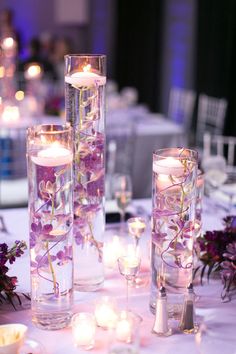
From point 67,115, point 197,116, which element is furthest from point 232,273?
point 197,116

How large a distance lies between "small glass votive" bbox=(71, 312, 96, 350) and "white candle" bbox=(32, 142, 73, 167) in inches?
13.3

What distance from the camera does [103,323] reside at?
4.58 feet

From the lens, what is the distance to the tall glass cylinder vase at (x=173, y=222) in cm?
141

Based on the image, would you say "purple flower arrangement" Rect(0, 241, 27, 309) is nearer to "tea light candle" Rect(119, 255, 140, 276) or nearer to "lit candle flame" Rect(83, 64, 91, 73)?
"tea light candle" Rect(119, 255, 140, 276)

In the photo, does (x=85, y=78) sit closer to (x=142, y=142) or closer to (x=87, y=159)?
(x=87, y=159)

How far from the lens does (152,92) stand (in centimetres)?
733

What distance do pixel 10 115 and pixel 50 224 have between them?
9.07ft

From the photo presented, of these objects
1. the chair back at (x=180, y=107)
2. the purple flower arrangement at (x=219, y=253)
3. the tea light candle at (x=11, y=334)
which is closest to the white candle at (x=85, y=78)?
the purple flower arrangement at (x=219, y=253)

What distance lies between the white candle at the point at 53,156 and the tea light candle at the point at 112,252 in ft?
1.60

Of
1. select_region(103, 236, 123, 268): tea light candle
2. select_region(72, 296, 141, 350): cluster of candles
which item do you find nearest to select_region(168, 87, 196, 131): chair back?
select_region(103, 236, 123, 268): tea light candle

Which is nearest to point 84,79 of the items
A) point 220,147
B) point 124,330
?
point 124,330

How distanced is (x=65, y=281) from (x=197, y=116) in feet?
16.7

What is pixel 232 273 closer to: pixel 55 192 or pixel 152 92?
pixel 55 192

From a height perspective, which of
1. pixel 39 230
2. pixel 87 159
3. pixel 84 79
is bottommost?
pixel 39 230
